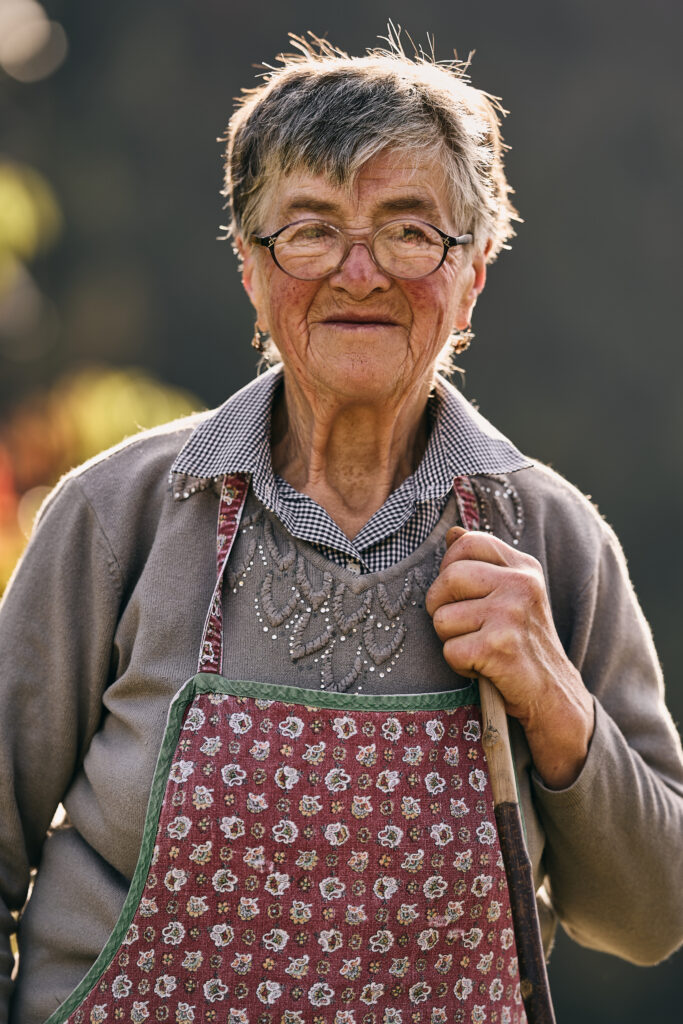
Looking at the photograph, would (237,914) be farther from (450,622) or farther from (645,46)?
(645,46)

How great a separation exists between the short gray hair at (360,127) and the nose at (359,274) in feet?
0.35

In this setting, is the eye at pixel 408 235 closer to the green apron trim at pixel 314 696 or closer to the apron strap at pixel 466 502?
the apron strap at pixel 466 502

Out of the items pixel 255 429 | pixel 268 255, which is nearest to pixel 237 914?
pixel 255 429

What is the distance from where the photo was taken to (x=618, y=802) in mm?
1669

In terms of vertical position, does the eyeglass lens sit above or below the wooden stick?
above

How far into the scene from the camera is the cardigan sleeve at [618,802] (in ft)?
5.44

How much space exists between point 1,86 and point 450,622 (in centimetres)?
419

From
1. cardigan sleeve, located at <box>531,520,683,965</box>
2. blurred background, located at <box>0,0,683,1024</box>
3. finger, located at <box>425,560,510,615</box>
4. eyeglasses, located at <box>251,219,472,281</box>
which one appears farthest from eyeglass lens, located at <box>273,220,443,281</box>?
blurred background, located at <box>0,0,683,1024</box>

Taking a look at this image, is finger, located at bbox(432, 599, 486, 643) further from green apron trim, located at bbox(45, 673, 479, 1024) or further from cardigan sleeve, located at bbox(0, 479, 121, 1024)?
cardigan sleeve, located at bbox(0, 479, 121, 1024)

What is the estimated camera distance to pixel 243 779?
4.89 feet

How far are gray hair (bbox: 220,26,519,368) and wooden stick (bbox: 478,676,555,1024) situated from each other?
2.66 ft

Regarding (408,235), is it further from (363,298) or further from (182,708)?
(182,708)

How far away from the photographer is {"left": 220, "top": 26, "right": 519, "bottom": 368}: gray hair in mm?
1623

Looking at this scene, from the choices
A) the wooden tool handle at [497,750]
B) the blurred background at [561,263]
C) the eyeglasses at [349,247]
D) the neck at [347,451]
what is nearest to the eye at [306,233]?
the eyeglasses at [349,247]
